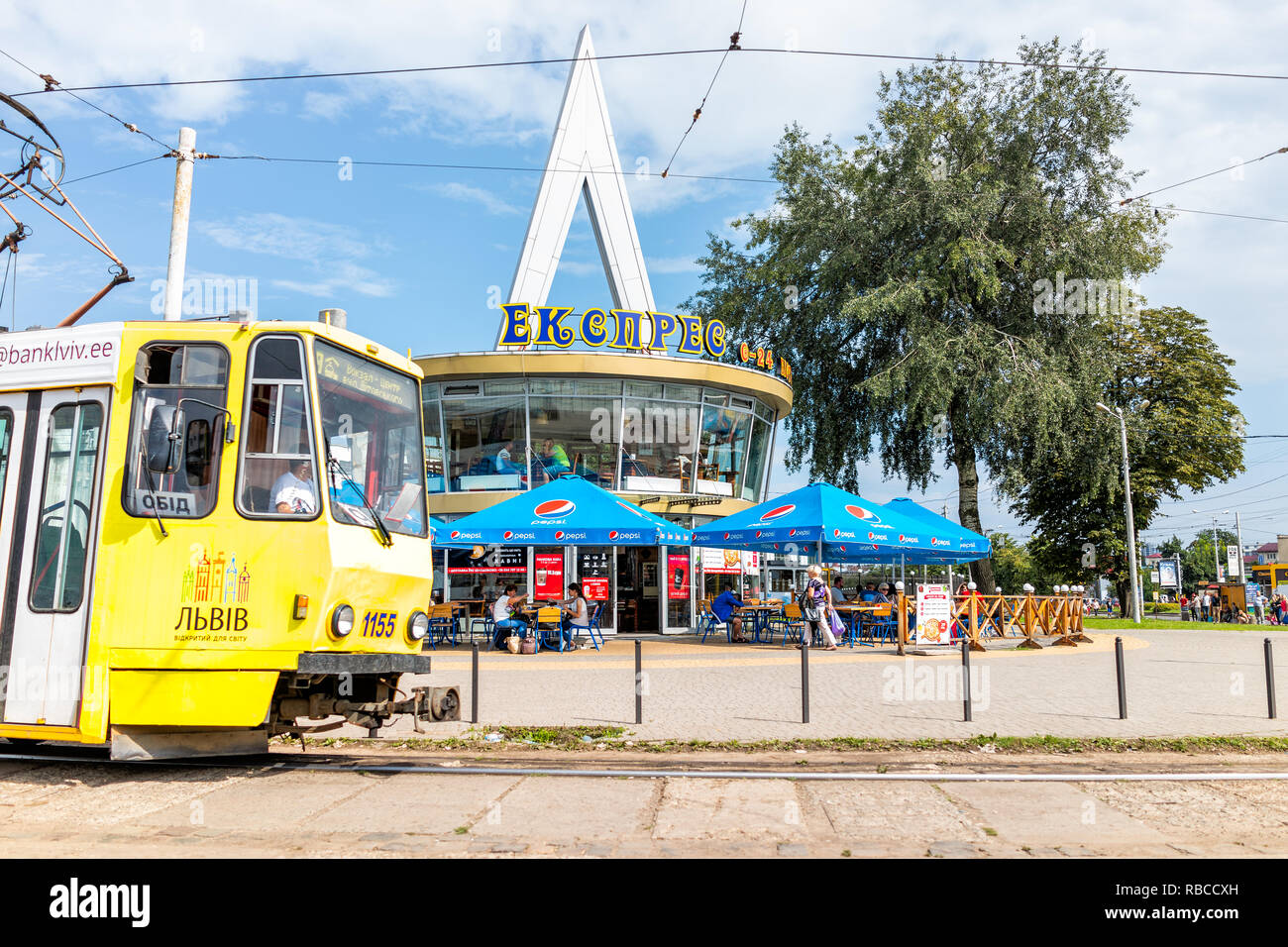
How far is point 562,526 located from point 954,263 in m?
15.9

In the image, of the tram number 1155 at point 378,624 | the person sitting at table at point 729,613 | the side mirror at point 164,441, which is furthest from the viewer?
the person sitting at table at point 729,613

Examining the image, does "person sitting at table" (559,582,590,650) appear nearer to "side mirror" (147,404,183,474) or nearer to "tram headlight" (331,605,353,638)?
"tram headlight" (331,605,353,638)

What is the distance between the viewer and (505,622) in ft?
65.6

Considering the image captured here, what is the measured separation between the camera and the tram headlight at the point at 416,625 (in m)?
7.82

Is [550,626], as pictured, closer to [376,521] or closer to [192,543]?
[376,521]

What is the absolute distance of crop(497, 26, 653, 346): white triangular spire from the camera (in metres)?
31.5

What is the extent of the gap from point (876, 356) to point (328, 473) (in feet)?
89.2

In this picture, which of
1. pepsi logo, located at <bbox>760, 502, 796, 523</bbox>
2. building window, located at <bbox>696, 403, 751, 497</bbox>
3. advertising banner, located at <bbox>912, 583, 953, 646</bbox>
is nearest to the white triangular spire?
building window, located at <bbox>696, 403, 751, 497</bbox>

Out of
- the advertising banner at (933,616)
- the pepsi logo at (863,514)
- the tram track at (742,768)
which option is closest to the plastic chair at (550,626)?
the pepsi logo at (863,514)

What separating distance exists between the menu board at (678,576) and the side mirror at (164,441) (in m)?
20.4

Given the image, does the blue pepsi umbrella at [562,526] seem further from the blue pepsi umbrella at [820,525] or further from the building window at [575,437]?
the building window at [575,437]

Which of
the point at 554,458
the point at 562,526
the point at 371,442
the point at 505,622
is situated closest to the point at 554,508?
the point at 562,526

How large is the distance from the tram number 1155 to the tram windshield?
0.69 m
